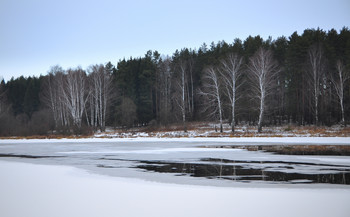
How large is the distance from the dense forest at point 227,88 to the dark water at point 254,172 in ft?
73.5

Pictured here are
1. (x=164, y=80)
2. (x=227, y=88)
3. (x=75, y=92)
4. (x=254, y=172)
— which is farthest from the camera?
(x=164, y=80)

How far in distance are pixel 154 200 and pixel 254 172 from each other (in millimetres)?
5253

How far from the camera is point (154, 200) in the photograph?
24.4ft

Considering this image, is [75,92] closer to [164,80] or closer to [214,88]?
[164,80]

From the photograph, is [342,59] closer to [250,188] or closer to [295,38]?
[295,38]

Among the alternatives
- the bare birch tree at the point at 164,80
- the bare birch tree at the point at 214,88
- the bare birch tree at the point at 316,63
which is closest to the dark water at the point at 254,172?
the bare birch tree at the point at 214,88

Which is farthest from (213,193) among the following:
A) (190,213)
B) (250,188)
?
(190,213)

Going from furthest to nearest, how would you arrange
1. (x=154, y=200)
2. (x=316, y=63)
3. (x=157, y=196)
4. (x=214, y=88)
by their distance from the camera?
(x=214, y=88) → (x=316, y=63) → (x=157, y=196) → (x=154, y=200)

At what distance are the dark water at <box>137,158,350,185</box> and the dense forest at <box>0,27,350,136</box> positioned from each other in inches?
882

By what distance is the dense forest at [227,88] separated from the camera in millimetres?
40500

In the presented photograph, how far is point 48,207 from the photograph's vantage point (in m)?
6.89

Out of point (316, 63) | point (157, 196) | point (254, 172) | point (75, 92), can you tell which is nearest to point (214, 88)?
point (316, 63)

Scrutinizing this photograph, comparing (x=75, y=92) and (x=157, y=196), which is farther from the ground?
(x=75, y=92)

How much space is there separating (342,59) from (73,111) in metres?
39.1
